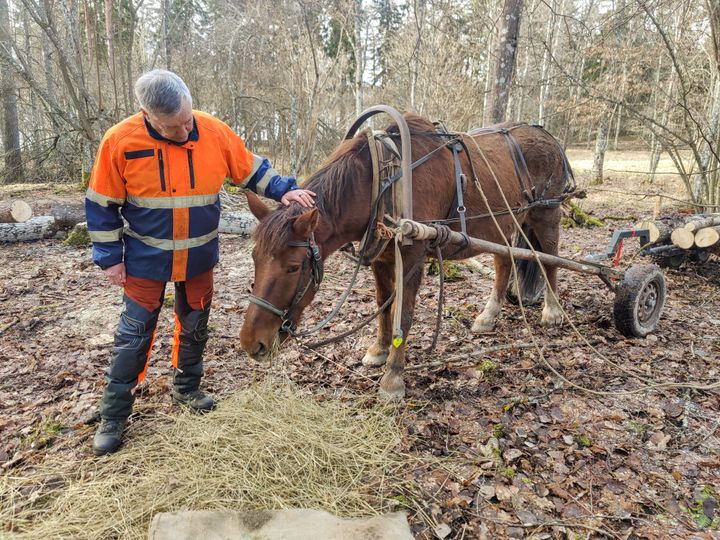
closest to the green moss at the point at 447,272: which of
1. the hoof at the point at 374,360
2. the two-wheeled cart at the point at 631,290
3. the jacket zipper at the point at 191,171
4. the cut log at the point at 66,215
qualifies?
the two-wheeled cart at the point at 631,290

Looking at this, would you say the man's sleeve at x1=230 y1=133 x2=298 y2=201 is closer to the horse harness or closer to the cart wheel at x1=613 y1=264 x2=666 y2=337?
the horse harness

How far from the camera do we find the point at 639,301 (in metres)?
4.16

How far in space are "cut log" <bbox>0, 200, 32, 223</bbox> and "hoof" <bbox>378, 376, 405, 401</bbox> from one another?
764 cm

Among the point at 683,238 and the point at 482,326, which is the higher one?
the point at 683,238

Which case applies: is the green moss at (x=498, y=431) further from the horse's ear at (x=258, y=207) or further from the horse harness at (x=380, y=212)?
the horse's ear at (x=258, y=207)

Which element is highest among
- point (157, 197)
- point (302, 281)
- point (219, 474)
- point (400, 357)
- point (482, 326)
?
point (157, 197)

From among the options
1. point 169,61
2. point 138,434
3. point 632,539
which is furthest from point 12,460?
point 169,61

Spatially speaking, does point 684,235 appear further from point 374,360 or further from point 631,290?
point 374,360

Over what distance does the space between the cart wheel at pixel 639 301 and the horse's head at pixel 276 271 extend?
3107mm

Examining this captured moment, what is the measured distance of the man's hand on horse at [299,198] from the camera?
264cm

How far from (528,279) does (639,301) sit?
116 cm

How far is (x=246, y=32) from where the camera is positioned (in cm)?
1384

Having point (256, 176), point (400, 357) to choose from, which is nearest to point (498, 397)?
point (400, 357)

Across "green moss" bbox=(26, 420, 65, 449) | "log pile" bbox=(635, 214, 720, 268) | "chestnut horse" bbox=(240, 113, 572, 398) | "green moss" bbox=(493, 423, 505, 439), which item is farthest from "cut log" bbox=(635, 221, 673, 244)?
"green moss" bbox=(26, 420, 65, 449)
